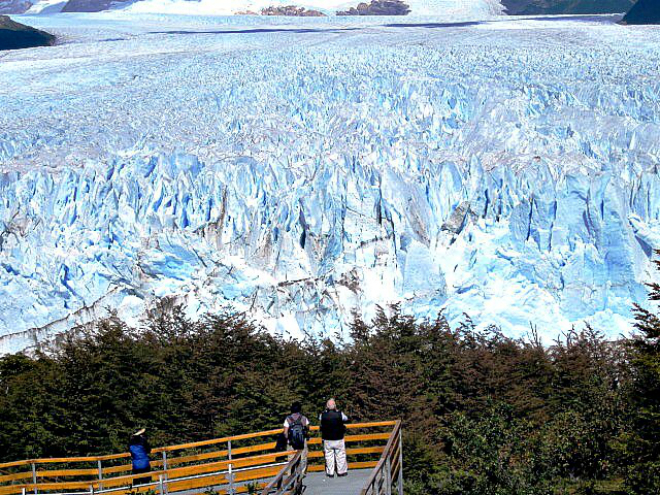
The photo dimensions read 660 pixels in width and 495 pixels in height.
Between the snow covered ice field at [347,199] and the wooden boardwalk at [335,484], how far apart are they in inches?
486

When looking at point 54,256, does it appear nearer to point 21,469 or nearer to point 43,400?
point 43,400

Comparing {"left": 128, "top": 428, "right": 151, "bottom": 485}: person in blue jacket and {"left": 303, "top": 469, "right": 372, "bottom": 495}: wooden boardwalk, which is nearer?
{"left": 303, "top": 469, "right": 372, "bottom": 495}: wooden boardwalk

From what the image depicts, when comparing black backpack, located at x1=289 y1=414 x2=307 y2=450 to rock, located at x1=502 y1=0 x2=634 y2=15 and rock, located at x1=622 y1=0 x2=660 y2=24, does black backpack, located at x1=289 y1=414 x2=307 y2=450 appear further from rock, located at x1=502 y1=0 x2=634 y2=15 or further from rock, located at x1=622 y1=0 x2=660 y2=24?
rock, located at x1=502 y1=0 x2=634 y2=15

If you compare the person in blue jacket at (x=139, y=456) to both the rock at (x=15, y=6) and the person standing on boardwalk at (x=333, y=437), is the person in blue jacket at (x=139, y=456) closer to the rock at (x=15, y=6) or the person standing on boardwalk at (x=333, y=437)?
the person standing on boardwalk at (x=333, y=437)

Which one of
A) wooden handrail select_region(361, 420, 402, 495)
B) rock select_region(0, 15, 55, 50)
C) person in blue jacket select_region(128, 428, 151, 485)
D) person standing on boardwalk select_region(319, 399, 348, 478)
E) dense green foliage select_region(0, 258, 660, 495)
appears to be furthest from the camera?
rock select_region(0, 15, 55, 50)

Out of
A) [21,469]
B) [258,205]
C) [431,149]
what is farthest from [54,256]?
[431,149]

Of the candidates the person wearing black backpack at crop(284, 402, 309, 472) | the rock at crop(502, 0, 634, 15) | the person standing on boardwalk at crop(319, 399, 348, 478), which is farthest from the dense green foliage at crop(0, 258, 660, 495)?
the rock at crop(502, 0, 634, 15)

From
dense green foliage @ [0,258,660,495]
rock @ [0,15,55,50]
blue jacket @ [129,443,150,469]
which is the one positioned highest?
rock @ [0,15,55,50]

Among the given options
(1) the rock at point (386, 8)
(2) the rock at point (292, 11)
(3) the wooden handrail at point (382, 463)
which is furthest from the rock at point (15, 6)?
(3) the wooden handrail at point (382, 463)

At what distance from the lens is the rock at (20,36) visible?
130 ft

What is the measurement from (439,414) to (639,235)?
6916 mm

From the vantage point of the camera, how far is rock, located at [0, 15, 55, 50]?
3972 centimetres

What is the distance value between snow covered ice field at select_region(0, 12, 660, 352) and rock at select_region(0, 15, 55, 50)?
38.0 ft

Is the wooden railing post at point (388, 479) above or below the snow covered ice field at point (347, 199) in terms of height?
above
